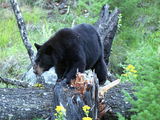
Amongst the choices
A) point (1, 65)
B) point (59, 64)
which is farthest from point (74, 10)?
point (59, 64)

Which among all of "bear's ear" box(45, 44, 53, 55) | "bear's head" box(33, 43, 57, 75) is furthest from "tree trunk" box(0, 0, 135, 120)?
"bear's ear" box(45, 44, 53, 55)

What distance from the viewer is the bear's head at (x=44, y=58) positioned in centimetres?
411

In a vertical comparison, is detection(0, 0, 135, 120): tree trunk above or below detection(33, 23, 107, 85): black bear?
below

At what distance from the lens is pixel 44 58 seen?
4160 mm

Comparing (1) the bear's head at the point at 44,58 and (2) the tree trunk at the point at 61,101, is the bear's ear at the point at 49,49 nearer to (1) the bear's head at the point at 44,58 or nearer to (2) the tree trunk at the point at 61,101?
(1) the bear's head at the point at 44,58

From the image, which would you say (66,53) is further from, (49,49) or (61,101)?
(61,101)

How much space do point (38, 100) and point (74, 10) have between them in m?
7.08

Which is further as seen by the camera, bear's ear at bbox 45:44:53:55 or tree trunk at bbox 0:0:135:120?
bear's ear at bbox 45:44:53:55

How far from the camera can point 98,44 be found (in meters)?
4.91

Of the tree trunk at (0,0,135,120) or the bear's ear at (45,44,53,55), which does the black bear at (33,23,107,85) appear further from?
the tree trunk at (0,0,135,120)

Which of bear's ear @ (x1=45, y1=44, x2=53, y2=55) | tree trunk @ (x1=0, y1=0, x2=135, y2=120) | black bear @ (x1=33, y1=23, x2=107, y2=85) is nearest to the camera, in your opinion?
tree trunk @ (x1=0, y1=0, x2=135, y2=120)

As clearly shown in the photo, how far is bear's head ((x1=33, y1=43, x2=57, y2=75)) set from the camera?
13.5 feet

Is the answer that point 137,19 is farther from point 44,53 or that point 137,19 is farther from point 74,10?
point 44,53

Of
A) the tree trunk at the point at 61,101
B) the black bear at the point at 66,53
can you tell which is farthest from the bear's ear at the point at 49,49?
the tree trunk at the point at 61,101
